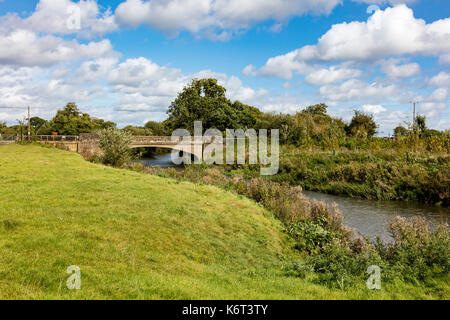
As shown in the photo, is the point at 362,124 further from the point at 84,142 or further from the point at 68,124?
the point at 68,124

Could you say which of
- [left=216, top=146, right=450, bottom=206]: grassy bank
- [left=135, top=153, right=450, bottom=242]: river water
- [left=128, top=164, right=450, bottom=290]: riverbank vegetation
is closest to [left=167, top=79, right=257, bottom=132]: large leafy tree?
[left=216, top=146, right=450, bottom=206]: grassy bank

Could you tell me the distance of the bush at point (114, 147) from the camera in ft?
101

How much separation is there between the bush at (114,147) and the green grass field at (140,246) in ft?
45.7

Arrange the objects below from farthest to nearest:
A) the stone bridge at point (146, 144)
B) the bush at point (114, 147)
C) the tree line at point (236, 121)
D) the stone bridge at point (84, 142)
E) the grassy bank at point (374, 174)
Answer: the tree line at point (236, 121) → the stone bridge at point (146, 144) → the stone bridge at point (84, 142) → the bush at point (114, 147) → the grassy bank at point (374, 174)

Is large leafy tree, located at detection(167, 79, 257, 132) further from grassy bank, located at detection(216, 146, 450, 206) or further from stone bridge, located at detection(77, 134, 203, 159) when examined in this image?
grassy bank, located at detection(216, 146, 450, 206)

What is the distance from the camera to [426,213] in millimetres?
23844

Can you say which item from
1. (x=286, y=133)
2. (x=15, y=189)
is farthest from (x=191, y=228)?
(x=286, y=133)

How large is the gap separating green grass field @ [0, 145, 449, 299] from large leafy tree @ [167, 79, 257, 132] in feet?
168

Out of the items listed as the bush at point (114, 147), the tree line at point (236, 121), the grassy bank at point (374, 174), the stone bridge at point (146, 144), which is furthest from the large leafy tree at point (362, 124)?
the bush at point (114, 147)

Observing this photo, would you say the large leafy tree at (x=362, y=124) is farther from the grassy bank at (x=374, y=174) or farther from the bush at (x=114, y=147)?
the bush at (x=114, y=147)

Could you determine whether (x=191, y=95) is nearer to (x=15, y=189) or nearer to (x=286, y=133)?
(x=286, y=133)

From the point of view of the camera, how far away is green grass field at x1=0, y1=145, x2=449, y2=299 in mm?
6531

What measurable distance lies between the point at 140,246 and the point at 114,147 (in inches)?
913

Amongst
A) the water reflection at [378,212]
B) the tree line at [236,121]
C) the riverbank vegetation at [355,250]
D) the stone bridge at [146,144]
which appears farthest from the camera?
the tree line at [236,121]
